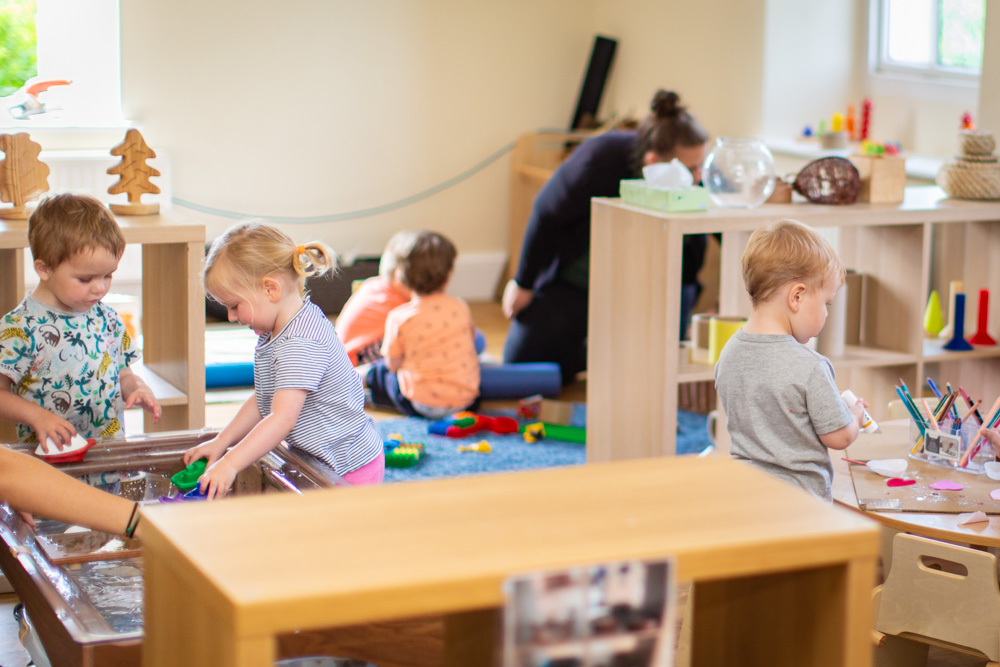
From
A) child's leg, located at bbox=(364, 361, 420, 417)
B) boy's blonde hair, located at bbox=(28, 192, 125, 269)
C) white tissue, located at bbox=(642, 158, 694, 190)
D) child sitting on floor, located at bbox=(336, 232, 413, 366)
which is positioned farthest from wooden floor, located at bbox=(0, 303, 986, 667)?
white tissue, located at bbox=(642, 158, 694, 190)

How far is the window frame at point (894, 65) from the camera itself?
4.42 metres

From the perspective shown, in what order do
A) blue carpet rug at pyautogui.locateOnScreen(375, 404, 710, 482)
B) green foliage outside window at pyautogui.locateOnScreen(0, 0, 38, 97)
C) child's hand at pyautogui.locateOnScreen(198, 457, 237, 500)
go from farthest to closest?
green foliage outside window at pyautogui.locateOnScreen(0, 0, 38, 97) < blue carpet rug at pyautogui.locateOnScreen(375, 404, 710, 482) < child's hand at pyautogui.locateOnScreen(198, 457, 237, 500)

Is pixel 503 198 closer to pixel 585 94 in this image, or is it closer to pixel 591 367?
pixel 585 94

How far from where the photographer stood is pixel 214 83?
5.54 m

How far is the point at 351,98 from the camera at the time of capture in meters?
5.84

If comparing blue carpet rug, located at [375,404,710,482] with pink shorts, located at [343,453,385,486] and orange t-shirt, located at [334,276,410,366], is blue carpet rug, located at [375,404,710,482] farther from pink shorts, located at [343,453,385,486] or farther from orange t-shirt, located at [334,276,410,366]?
pink shorts, located at [343,453,385,486]

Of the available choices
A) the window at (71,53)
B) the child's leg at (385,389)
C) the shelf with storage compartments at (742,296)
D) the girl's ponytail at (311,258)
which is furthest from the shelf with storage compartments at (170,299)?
the window at (71,53)

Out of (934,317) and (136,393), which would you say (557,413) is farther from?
(136,393)

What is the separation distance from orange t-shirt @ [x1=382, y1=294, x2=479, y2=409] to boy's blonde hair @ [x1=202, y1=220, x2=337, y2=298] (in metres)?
1.87

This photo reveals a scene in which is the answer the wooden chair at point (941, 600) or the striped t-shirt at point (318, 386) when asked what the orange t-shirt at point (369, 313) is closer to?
the striped t-shirt at point (318, 386)

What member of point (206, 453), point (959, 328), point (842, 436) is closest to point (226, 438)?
point (206, 453)

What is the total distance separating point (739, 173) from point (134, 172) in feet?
5.02

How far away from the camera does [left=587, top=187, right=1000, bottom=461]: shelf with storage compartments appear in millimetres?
2896

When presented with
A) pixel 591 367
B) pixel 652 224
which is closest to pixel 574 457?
pixel 591 367
